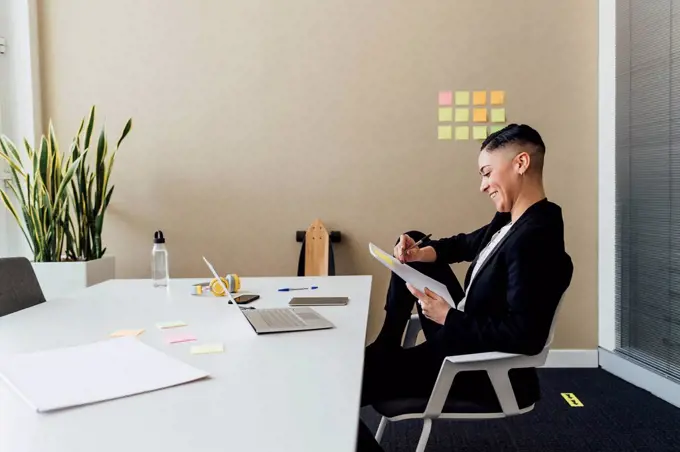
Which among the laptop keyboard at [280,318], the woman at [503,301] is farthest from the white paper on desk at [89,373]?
the woman at [503,301]

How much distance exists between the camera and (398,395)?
5.38 feet

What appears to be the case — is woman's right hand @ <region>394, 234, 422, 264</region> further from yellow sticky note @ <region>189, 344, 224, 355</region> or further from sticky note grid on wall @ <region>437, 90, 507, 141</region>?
sticky note grid on wall @ <region>437, 90, 507, 141</region>

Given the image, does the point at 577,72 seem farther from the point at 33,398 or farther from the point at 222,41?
the point at 33,398

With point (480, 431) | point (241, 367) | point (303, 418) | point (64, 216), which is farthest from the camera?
point (64, 216)

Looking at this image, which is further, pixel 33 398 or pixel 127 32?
pixel 127 32

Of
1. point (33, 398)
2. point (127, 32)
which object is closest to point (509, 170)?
point (33, 398)

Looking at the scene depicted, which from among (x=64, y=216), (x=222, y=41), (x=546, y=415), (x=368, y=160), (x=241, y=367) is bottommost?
(x=546, y=415)

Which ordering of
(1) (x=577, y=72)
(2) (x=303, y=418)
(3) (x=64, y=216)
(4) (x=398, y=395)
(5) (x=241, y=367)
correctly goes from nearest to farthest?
(2) (x=303, y=418) → (5) (x=241, y=367) → (4) (x=398, y=395) → (3) (x=64, y=216) → (1) (x=577, y=72)

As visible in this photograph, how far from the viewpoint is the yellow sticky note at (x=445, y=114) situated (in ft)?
11.7

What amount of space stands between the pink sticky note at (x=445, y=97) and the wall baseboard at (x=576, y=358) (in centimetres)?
164

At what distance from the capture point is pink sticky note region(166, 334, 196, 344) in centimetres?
140

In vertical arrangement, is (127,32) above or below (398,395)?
above

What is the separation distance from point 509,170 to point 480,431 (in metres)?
1.38

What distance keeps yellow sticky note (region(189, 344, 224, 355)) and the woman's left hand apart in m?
0.57
